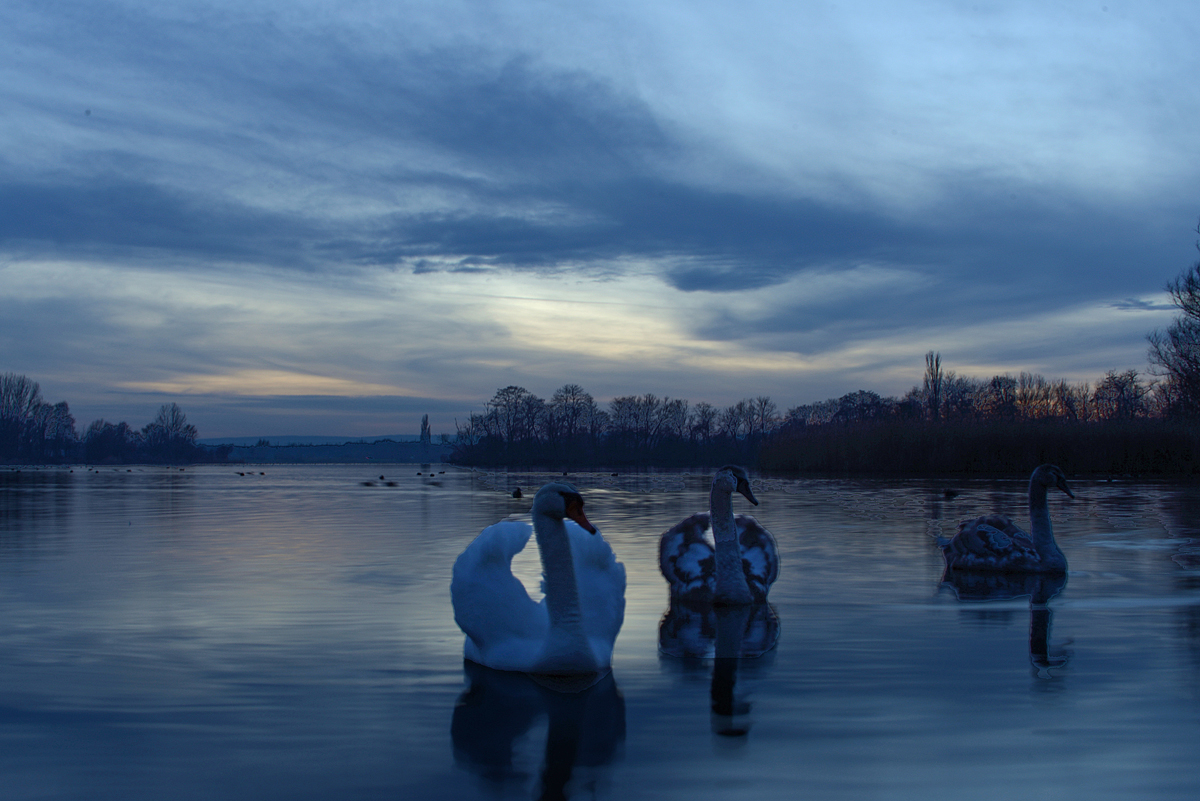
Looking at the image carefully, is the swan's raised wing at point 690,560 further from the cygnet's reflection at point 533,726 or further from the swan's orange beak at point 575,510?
the swan's orange beak at point 575,510

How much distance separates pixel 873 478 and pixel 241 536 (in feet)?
75.9

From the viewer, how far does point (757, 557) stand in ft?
27.7

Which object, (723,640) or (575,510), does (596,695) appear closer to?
(575,510)

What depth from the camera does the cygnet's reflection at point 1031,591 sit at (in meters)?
6.12

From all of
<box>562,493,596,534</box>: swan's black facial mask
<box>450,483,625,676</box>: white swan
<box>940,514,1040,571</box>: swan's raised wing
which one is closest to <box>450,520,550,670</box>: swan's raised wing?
<box>450,483,625,676</box>: white swan

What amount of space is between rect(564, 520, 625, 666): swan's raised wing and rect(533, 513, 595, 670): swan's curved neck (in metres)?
0.09

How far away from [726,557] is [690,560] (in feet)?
2.01

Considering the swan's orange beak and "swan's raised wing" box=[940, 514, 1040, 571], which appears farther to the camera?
"swan's raised wing" box=[940, 514, 1040, 571]

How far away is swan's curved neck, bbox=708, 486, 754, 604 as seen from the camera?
308 inches

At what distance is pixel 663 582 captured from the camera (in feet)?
31.0

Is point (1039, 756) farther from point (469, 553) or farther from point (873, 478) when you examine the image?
point (873, 478)

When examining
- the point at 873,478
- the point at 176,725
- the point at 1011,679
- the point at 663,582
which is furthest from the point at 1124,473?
the point at 176,725

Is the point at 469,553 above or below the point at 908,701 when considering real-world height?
above

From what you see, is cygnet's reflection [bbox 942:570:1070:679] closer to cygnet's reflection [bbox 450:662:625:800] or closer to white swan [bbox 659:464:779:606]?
white swan [bbox 659:464:779:606]
